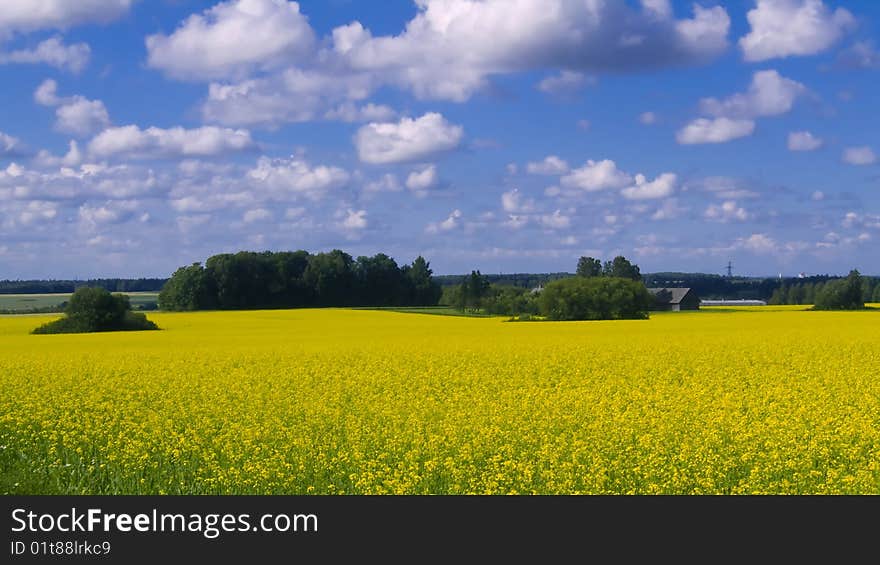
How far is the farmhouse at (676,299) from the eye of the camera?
9838 centimetres

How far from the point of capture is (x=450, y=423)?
13312mm

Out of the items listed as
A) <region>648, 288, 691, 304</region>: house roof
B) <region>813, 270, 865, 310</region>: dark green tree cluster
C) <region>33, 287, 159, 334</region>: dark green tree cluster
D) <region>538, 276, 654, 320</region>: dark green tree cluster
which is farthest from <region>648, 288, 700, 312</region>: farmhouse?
<region>33, 287, 159, 334</region>: dark green tree cluster

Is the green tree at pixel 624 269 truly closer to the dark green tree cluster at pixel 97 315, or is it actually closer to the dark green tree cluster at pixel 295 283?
the dark green tree cluster at pixel 295 283

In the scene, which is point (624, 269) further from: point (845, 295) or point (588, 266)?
point (845, 295)

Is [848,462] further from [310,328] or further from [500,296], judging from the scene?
[500,296]

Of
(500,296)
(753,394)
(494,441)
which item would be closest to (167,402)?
(494,441)

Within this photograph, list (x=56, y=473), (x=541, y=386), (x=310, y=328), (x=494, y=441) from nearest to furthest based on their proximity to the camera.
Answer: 1. (x=56, y=473)
2. (x=494, y=441)
3. (x=541, y=386)
4. (x=310, y=328)

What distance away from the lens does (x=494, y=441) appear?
12.1m

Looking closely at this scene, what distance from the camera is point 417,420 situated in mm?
13266

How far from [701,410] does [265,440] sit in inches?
264

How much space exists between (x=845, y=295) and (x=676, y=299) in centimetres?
2746
